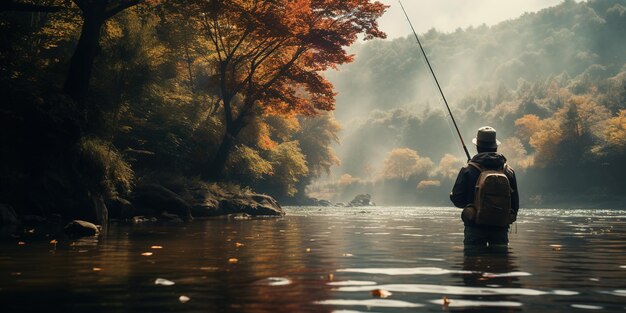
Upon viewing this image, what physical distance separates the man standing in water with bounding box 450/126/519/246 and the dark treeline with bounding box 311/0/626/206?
229 feet

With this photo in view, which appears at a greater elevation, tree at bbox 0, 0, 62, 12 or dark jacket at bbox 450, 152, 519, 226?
tree at bbox 0, 0, 62, 12

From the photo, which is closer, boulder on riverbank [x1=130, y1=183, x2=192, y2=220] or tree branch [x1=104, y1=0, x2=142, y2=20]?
tree branch [x1=104, y1=0, x2=142, y2=20]

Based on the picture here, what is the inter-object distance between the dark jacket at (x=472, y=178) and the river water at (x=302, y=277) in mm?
838

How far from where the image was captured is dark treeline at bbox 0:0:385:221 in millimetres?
21328

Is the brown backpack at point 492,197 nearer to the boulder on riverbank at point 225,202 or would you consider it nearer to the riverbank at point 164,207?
the riverbank at point 164,207

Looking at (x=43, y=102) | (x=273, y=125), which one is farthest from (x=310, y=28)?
(x=273, y=125)

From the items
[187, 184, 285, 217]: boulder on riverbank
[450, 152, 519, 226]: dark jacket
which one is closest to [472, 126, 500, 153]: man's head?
[450, 152, 519, 226]: dark jacket

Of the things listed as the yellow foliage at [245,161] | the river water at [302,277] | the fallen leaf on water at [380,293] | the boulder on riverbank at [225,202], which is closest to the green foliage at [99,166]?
the boulder on riverbank at [225,202]

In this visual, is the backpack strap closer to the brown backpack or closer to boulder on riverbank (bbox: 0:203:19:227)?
the brown backpack

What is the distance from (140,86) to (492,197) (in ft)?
74.8

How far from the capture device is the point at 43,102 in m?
21.0

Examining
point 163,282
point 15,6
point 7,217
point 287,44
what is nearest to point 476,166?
point 163,282

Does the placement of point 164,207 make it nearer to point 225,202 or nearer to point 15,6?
point 225,202

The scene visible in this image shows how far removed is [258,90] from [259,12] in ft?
13.0
